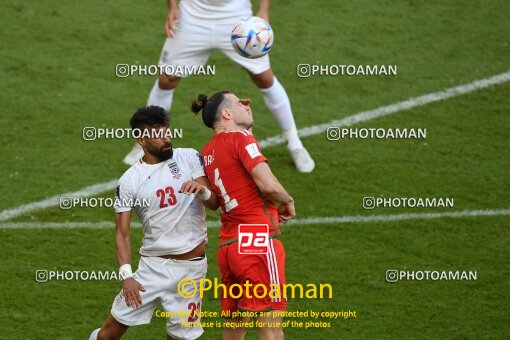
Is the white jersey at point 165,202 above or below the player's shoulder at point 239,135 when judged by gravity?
below

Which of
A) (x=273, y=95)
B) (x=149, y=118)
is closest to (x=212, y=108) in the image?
(x=149, y=118)

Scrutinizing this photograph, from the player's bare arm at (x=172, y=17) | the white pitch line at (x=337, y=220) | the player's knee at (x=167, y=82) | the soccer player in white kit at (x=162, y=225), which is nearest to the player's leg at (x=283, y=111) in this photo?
the player's knee at (x=167, y=82)

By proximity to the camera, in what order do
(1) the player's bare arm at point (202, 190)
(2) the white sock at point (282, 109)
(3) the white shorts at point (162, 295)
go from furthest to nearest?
(2) the white sock at point (282, 109) < (3) the white shorts at point (162, 295) < (1) the player's bare arm at point (202, 190)

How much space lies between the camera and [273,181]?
6172 millimetres

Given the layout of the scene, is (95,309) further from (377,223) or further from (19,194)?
(377,223)

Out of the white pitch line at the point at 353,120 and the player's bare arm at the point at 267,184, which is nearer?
the player's bare arm at the point at 267,184

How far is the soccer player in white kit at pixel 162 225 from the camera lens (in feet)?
20.7

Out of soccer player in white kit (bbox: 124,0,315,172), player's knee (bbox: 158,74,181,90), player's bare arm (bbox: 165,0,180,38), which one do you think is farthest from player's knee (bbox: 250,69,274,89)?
player's bare arm (bbox: 165,0,180,38)

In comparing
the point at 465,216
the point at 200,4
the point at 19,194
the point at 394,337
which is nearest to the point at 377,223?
the point at 465,216

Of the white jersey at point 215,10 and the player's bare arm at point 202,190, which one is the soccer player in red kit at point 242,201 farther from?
the white jersey at point 215,10

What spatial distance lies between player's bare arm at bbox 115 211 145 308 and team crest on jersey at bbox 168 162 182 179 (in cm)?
36

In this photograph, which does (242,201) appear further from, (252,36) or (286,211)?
(252,36)

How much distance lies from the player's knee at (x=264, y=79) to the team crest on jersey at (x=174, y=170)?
301 centimetres

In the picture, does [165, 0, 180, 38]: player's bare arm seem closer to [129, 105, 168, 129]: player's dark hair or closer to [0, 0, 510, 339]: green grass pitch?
[0, 0, 510, 339]: green grass pitch
